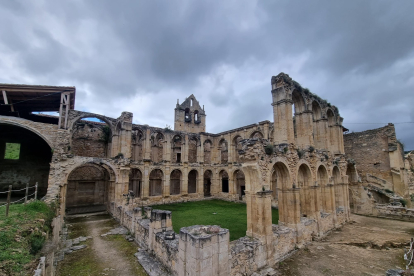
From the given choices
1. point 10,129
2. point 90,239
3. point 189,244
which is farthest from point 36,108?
point 189,244

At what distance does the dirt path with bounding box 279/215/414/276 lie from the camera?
25.6 feet

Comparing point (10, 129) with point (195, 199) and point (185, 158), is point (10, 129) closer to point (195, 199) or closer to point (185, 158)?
point (185, 158)

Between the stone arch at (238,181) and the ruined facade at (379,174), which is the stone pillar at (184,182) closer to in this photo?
the stone arch at (238,181)

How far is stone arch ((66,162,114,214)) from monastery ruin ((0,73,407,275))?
3.7 inches

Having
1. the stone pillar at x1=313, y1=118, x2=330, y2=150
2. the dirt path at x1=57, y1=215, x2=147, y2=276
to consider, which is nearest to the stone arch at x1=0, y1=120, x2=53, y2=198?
the dirt path at x1=57, y1=215, x2=147, y2=276

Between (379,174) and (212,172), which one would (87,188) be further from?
(379,174)

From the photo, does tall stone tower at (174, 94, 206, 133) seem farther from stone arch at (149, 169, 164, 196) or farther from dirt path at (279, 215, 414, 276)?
dirt path at (279, 215, 414, 276)

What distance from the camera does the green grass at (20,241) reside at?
4351 millimetres

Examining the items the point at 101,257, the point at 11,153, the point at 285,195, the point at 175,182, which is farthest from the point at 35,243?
the point at 11,153

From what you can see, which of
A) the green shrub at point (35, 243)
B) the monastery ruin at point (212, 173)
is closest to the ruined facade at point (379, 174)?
the monastery ruin at point (212, 173)

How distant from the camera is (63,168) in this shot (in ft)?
45.6

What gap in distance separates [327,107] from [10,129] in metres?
27.2

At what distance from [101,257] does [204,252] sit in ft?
18.7

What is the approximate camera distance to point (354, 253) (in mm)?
9289
